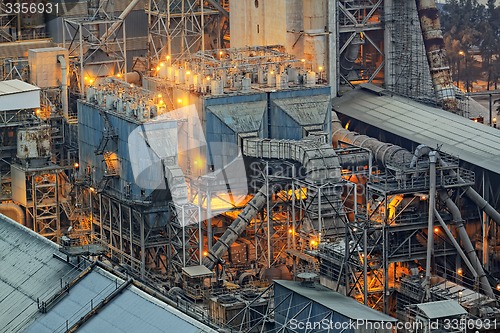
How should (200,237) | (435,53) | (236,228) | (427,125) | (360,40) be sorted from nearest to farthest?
1. (200,237)
2. (236,228)
3. (427,125)
4. (360,40)
5. (435,53)

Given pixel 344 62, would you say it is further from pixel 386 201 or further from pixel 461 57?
pixel 461 57

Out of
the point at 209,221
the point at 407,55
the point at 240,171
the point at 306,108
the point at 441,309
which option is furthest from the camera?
the point at 407,55

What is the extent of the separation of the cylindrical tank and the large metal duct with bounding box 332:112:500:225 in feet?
57.6

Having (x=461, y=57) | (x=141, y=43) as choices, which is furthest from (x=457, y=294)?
(x=461, y=57)

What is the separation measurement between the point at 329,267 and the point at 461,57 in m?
80.7

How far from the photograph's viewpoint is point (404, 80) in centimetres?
12744

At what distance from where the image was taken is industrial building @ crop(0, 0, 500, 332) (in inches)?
3472

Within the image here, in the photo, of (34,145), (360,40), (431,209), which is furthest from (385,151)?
(34,145)

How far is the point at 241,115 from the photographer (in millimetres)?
108062

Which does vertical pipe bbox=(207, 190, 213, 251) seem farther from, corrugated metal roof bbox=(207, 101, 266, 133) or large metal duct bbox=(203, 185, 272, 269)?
corrugated metal roof bbox=(207, 101, 266, 133)

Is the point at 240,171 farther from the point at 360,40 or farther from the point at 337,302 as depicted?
the point at 337,302

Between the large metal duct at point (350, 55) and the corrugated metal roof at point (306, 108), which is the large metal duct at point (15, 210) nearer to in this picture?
the corrugated metal roof at point (306, 108)

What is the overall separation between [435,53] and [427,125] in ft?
37.5

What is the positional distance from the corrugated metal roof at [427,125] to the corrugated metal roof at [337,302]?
2138 centimetres
